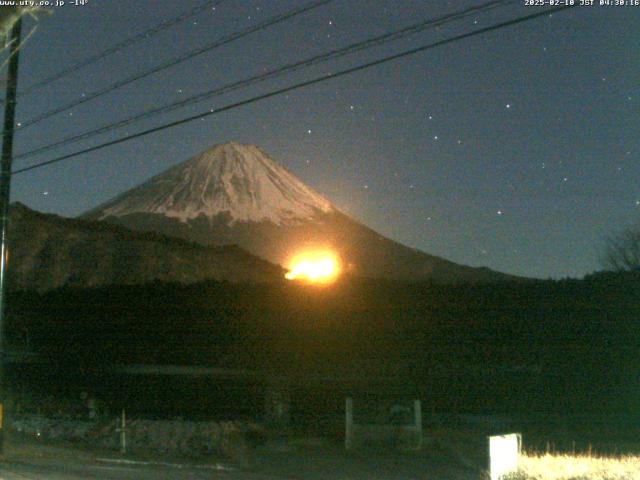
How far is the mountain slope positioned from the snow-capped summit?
32.9 metres

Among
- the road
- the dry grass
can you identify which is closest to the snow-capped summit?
the road

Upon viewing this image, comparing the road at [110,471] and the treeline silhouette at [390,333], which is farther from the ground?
the treeline silhouette at [390,333]

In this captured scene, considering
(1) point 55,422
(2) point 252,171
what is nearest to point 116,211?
(2) point 252,171

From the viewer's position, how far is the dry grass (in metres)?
12.2

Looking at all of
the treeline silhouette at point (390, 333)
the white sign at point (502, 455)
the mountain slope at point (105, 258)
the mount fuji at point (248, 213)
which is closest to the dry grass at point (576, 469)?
the white sign at point (502, 455)

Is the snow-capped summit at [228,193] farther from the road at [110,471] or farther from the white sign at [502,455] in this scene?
the white sign at [502,455]

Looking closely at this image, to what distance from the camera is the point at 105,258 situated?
185ft

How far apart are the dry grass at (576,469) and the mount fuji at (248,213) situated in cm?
5856

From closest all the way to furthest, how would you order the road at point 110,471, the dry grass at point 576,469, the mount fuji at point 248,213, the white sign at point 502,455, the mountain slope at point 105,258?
the dry grass at point 576,469 < the white sign at point 502,455 < the road at point 110,471 < the mountain slope at point 105,258 < the mount fuji at point 248,213

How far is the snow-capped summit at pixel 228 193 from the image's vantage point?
96.5 meters

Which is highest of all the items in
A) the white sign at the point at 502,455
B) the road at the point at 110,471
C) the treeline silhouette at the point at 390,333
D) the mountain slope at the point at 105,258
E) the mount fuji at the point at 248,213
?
the mount fuji at the point at 248,213

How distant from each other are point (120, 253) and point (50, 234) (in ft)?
18.9

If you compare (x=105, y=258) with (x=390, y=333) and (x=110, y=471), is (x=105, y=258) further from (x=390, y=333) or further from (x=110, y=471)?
(x=110, y=471)

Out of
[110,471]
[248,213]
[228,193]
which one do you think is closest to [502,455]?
[110,471]
